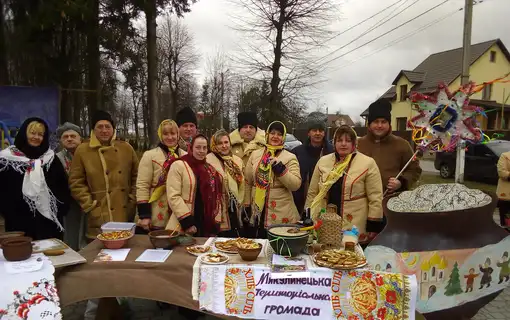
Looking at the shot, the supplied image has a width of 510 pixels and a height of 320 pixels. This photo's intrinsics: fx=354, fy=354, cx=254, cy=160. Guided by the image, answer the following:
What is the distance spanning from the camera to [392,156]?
3.54 meters

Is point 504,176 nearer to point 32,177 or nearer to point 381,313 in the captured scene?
point 381,313

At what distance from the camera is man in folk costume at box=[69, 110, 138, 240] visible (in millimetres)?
3299

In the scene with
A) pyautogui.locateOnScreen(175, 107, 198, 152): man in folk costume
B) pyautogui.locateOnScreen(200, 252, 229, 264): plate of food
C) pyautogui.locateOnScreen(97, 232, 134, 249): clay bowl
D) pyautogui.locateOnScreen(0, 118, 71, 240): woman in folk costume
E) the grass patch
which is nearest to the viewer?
pyautogui.locateOnScreen(200, 252, 229, 264): plate of food

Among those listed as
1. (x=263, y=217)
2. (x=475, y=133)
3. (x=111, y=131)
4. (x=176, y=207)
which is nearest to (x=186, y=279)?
(x=176, y=207)

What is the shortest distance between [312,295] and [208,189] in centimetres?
135

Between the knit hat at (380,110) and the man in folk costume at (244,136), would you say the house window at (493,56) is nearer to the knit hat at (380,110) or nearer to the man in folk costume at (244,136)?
the knit hat at (380,110)

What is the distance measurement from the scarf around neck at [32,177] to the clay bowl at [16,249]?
83cm

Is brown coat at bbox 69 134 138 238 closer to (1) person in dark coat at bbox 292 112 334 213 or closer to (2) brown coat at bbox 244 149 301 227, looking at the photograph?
(2) brown coat at bbox 244 149 301 227

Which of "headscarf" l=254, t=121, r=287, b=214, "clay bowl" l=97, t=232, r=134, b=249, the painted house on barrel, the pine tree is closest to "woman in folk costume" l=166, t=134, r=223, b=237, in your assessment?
"headscarf" l=254, t=121, r=287, b=214

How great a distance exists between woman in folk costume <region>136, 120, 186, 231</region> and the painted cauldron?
6.13 feet

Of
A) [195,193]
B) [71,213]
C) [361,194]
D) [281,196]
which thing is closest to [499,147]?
[361,194]

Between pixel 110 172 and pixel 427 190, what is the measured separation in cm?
291

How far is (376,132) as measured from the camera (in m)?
3.53

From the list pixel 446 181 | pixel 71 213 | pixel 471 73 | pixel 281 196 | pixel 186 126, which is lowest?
pixel 446 181
